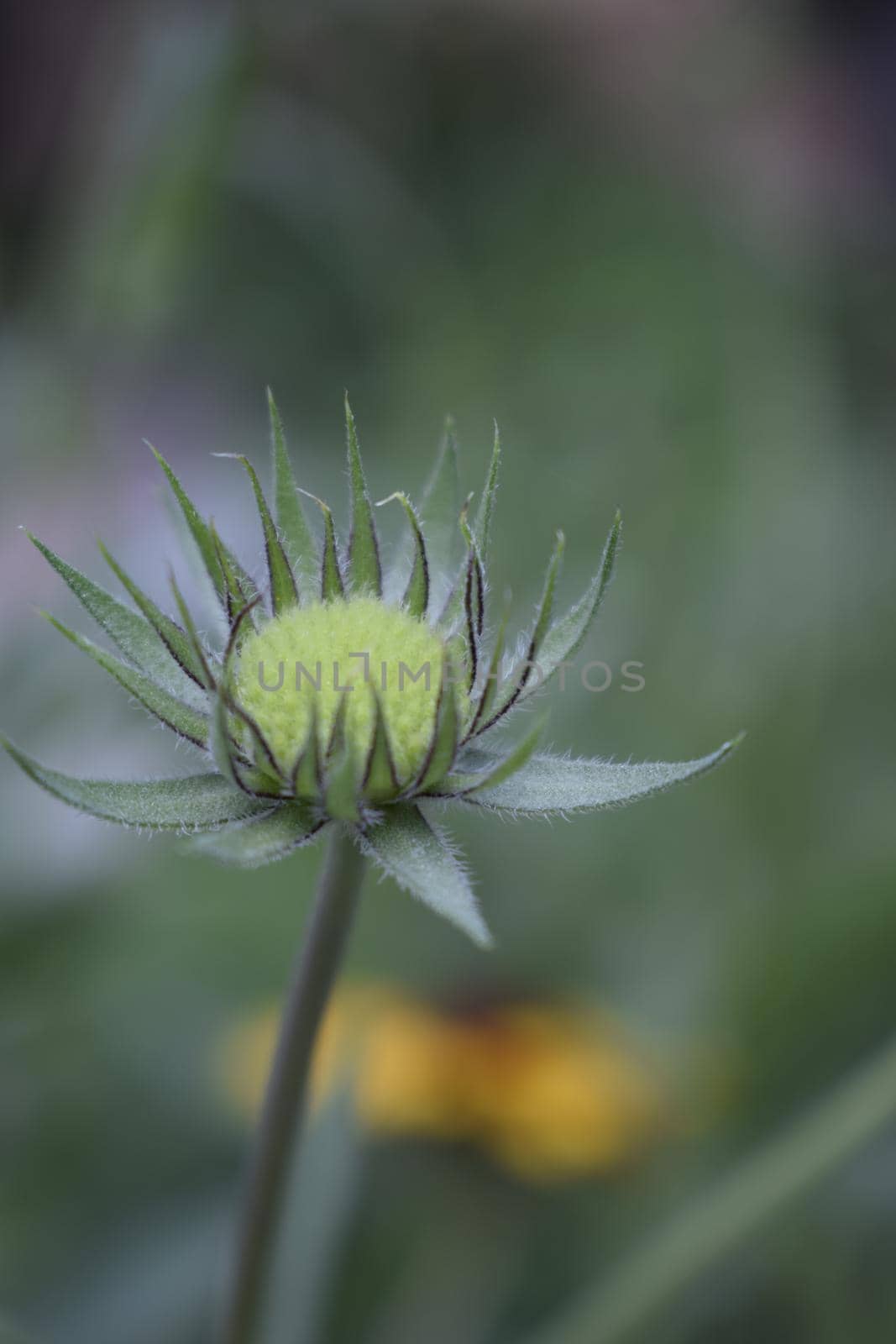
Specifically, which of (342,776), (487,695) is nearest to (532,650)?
(487,695)

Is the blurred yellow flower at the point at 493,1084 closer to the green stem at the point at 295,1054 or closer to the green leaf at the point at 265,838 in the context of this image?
the green stem at the point at 295,1054

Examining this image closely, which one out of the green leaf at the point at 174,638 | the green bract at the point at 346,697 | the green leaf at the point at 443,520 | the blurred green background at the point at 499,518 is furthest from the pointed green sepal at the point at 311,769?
the blurred green background at the point at 499,518

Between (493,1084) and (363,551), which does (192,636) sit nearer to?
(363,551)

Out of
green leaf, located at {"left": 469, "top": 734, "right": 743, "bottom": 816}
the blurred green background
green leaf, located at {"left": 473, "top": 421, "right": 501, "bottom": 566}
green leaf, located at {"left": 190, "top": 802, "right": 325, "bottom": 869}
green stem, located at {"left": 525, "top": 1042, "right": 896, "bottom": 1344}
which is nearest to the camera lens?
green leaf, located at {"left": 190, "top": 802, "right": 325, "bottom": 869}

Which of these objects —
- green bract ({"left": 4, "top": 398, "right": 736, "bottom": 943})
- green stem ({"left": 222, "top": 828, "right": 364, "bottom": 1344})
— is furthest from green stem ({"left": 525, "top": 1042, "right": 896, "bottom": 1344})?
green bract ({"left": 4, "top": 398, "right": 736, "bottom": 943})

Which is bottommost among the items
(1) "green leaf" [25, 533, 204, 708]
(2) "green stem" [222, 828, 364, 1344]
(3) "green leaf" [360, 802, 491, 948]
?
(2) "green stem" [222, 828, 364, 1344]

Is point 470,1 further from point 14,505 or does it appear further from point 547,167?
point 14,505

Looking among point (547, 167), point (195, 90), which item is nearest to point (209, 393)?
point (195, 90)

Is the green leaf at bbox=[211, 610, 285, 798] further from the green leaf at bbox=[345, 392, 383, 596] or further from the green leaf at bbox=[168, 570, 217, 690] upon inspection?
the green leaf at bbox=[345, 392, 383, 596]
